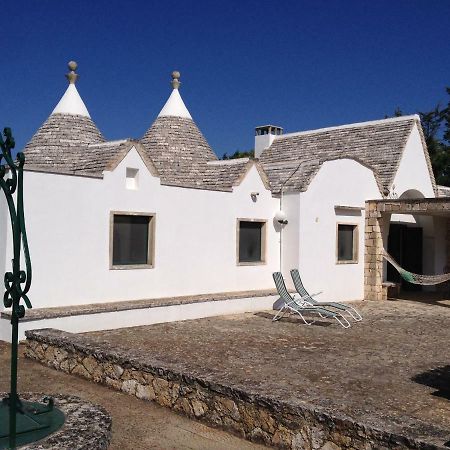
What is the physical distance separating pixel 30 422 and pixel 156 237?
750 cm

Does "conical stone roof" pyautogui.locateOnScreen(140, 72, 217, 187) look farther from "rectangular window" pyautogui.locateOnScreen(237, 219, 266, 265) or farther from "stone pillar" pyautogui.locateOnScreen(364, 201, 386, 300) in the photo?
"stone pillar" pyautogui.locateOnScreen(364, 201, 386, 300)

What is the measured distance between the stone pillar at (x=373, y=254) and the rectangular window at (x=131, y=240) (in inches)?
277

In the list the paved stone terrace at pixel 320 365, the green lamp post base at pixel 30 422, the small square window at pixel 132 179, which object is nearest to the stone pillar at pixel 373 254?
the paved stone terrace at pixel 320 365

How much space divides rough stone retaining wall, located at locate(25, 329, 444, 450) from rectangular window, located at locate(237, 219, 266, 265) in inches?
262

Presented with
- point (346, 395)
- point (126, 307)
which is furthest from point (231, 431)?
point (126, 307)

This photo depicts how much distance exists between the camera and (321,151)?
18531 millimetres

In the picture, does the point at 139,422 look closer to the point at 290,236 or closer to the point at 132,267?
the point at 132,267

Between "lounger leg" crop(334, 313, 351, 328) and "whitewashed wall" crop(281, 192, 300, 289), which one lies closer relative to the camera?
"lounger leg" crop(334, 313, 351, 328)

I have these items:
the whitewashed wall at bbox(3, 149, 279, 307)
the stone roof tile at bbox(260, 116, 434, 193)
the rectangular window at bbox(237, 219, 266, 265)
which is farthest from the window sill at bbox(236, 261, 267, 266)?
the stone roof tile at bbox(260, 116, 434, 193)

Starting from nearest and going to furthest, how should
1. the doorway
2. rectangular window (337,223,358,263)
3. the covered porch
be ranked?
rectangular window (337,223,358,263)
the covered porch
the doorway

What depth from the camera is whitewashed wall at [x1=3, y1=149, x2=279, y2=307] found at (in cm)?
1004

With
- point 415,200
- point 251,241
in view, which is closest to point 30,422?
point 251,241

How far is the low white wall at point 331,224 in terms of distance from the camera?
47.1ft

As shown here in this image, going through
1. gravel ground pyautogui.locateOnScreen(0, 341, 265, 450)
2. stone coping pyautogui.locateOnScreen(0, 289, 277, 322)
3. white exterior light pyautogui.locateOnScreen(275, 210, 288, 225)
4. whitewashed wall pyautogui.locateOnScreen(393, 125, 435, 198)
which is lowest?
gravel ground pyautogui.locateOnScreen(0, 341, 265, 450)
